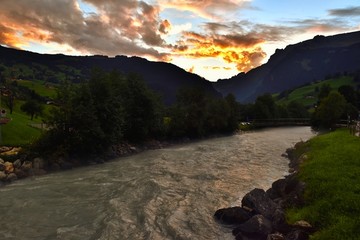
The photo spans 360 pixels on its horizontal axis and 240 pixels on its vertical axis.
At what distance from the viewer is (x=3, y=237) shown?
18641 millimetres

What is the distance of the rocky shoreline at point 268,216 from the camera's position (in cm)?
1642

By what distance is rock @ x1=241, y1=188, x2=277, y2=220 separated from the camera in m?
20.0

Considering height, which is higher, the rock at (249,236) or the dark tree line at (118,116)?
the dark tree line at (118,116)

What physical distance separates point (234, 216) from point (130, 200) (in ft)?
30.6

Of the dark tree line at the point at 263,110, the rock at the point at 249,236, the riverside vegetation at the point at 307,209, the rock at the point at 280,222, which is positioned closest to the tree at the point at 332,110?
the dark tree line at the point at 263,110

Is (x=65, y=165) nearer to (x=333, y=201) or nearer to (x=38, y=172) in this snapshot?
(x=38, y=172)

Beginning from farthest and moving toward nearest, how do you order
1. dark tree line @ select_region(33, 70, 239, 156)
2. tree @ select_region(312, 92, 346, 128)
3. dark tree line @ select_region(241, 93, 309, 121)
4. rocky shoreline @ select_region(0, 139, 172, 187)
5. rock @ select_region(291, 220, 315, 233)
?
dark tree line @ select_region(241, 93, 309, 121) → tree @ select_region(312, 92, 346, 128) → dark tree line @ select_region(33, 70, 239, 156) → rocky shoreline @ select_region(0, 139, 172, 187) → rock @ select_region(291, 220, 315, 233)

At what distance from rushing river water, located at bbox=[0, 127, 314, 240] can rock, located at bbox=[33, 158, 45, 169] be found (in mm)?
2510

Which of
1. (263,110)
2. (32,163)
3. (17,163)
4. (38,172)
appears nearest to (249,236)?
(38,172)

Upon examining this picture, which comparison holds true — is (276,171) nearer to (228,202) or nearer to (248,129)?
(228,202)

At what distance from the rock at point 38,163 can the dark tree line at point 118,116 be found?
2119mm

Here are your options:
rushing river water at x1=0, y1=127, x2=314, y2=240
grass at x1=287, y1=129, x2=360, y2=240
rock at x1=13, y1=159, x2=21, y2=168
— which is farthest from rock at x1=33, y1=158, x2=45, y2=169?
grass at x1=287, y1=129, x2=360, y2=240

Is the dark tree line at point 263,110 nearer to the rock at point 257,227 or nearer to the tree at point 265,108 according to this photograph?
the tree at point 265,108

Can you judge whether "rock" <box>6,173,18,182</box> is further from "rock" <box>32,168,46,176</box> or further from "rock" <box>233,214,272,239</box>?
"rock" <box>233,214,272,239</box>
